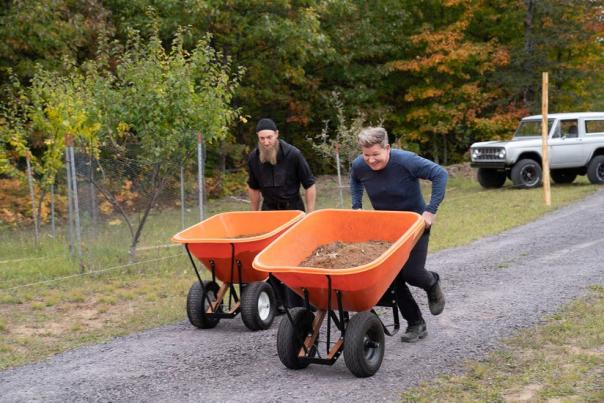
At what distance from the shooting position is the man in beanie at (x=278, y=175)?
769cm

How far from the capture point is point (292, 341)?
5.96m

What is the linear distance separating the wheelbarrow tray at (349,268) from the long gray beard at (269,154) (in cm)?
133

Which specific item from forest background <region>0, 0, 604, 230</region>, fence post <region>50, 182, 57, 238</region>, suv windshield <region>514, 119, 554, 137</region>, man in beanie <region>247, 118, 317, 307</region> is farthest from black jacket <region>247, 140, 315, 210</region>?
Answer: suv windshield <region>514, 119, 554, 137</region>

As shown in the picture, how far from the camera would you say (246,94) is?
23.9 m

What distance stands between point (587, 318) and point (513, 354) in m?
1.29

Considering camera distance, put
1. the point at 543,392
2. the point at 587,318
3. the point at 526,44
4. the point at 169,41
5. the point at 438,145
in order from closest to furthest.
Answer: the point at 543,392 < the point at 587,318 < the point at 169,41 < the point at 526,44 < the point at 438,145

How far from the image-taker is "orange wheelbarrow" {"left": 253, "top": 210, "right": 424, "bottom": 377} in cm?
560

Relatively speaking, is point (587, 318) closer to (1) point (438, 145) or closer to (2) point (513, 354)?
(2) point (513, 354)

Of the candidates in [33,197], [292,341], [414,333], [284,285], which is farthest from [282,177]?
[33,197]

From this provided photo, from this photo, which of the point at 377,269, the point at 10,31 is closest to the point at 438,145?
the point at 10,31

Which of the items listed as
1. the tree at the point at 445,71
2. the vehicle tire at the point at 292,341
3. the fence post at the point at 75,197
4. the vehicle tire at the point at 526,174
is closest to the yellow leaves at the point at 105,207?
the fence post at the point at 75,197

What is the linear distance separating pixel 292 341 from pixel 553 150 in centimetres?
1580

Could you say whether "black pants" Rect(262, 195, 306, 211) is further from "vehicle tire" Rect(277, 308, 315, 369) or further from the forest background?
the forest background

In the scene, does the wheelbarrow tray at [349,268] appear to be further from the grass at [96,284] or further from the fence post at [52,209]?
the fence post at [52,209]
